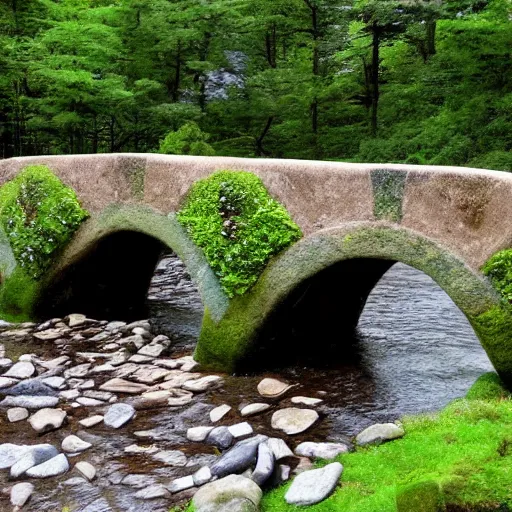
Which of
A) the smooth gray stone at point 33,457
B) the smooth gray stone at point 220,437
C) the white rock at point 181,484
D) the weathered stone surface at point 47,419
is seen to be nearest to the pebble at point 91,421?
the weathered stone surface at point 47,419

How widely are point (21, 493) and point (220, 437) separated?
1.68m

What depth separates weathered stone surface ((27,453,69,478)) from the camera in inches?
204

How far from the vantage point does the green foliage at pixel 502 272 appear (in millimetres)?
5461

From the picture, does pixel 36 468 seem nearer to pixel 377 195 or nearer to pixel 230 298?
pixel 230 298

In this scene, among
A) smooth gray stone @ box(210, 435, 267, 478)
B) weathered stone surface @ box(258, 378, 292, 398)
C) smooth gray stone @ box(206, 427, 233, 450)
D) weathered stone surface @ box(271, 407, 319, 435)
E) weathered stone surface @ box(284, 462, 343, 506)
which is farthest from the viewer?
weathered stone surface @ box(258, 378, 292, 398)

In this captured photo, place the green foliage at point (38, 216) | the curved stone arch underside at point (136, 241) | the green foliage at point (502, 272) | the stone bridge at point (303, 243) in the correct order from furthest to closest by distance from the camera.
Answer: the green foliage at point (38, 216)
the curved stone arch underside at point (136, 241)
the stone bridge at point (303, 243)
the green foliage at point (502, 272)

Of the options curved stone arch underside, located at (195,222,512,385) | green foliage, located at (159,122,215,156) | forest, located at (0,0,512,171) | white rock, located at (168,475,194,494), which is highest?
forest, located at (0,0,512,171)

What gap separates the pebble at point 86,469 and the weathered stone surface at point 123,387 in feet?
5.45

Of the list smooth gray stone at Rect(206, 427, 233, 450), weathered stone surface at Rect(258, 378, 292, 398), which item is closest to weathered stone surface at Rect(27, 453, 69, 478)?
smooth gray stone at Rect(206, 427, 233, 450)

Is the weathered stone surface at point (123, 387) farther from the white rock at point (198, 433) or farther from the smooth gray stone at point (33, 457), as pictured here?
the smooth gray stone at point (33, 457)

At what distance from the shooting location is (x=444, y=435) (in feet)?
15.6

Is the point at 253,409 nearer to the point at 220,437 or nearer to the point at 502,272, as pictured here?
the point at 220,437

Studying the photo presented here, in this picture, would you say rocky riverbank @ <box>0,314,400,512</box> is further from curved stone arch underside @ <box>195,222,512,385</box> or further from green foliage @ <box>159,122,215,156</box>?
green foliage @ <box>159,122,215,156</box>

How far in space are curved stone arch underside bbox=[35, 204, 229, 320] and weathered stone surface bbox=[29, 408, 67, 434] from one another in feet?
7.15
